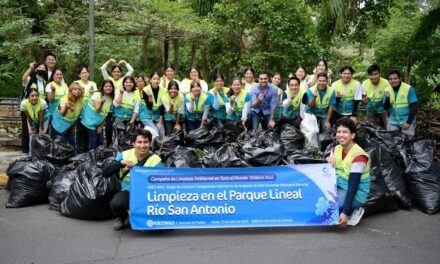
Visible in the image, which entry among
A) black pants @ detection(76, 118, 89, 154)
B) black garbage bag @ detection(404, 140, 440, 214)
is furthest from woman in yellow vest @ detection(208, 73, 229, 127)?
black garbage bag @ detection(404, 140, 440, 214)

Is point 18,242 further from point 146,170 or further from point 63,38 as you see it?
point 63,38

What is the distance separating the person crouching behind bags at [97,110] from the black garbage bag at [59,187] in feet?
4.73

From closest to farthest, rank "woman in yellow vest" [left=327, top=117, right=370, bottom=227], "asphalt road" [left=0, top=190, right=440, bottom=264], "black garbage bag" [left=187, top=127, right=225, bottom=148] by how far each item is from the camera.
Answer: "asphalt road" [left=0, top=190, right=440, bottom=264] < "woman in yellow vest" [left=327, top=117, right=370, bottom=227] < "black garbage bag" [left=187, top=127, right=225, bottom=148]

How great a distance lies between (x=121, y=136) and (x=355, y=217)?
3.53 metres

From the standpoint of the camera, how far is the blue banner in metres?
4.30

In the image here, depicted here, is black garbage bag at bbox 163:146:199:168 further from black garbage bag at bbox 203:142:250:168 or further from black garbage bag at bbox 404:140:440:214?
black garbage bag at bbox 404:140:440:214

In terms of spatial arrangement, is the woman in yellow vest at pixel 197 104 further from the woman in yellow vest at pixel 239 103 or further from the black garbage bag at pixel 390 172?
the black garbage bag at pixel 390 172

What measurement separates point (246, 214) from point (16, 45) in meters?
8.80

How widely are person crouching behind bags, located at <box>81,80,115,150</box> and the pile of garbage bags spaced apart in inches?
25.2

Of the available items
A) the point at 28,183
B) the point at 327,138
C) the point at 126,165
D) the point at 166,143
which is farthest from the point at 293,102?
the point at 28,183

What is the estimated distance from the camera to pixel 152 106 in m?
6.90

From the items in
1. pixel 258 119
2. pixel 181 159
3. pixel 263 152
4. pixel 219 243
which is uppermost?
pixel 258 119

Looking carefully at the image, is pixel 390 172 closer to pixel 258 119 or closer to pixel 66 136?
pixel 258 119

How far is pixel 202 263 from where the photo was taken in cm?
368
